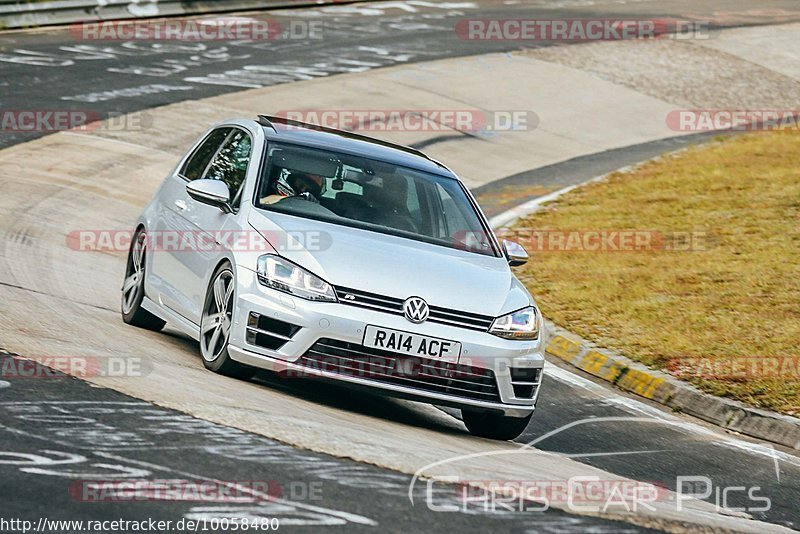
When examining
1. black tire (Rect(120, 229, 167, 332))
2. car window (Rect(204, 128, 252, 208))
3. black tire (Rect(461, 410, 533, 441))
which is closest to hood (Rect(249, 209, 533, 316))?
Result: car window (Rect(204, 128, 252, 208))

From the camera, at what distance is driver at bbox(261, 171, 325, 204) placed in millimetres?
8672

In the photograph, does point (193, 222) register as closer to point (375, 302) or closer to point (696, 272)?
point (375, 302)

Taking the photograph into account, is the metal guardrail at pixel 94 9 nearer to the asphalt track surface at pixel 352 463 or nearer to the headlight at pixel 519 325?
the asphalt track surface at pixel 352 463

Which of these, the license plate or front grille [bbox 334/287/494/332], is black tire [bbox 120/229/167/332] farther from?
the license plate

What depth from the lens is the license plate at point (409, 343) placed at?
7.53 meters

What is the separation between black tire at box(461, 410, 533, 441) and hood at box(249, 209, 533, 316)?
2.34ft

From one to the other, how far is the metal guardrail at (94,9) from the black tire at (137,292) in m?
17.6

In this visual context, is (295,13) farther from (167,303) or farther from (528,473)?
(528,473)

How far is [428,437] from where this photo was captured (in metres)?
7.64

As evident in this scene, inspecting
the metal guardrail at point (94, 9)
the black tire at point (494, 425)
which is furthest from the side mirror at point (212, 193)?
the metal guardrail at point (94, 9)

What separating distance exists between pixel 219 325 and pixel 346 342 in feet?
3.22

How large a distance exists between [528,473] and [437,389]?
891 mm

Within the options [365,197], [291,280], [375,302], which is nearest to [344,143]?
[365,197]

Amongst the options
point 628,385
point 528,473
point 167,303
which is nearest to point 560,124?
point 628,385
